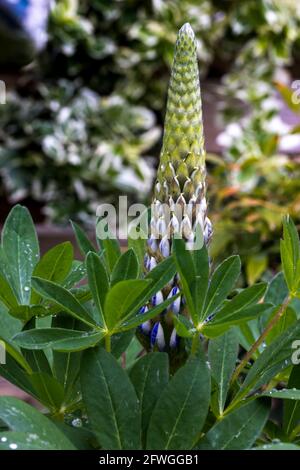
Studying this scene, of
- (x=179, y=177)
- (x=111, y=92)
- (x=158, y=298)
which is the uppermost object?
(x=111, y=92)

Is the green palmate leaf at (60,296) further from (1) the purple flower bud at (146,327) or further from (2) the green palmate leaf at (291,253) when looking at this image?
(2) the green palmate leaf at (291,253)

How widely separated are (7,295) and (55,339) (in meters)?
0.08

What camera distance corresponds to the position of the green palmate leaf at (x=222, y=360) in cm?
56

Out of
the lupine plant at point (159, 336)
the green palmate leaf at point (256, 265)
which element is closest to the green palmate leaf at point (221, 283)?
the lupine plant at point (159, 336)

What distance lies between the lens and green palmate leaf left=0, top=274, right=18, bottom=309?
0.57m

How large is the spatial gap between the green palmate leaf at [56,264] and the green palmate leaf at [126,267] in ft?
0.26

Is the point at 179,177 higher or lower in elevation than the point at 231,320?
higher

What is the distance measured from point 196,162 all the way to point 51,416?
0.26 meters

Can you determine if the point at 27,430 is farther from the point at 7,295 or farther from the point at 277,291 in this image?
the point at 277,291

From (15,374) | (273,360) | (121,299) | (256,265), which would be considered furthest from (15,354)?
(256,265)

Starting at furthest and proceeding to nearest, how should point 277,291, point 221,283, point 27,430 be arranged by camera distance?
point 277,291 → point 221,283 → point 27,430

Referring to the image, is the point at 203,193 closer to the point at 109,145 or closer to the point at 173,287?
the point at 173,287

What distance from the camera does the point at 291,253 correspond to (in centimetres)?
56
